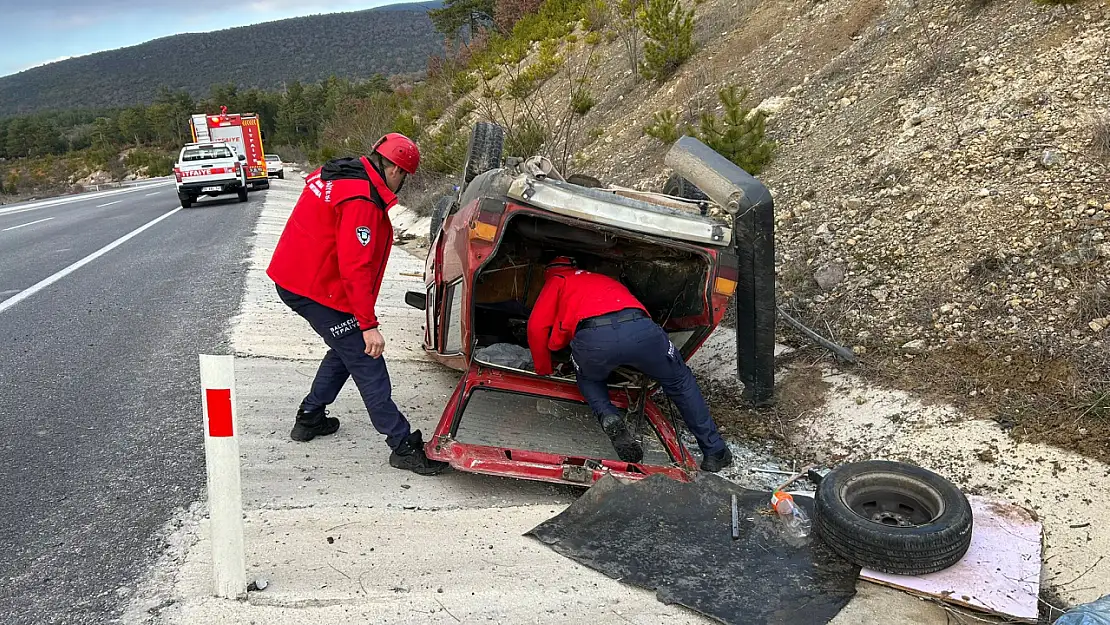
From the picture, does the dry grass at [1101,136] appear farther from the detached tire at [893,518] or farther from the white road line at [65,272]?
the white road line at [65,272]

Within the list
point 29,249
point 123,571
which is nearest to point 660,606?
point 123,571

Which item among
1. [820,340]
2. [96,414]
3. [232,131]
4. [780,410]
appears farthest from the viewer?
[232,131]

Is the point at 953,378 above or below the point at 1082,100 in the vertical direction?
below

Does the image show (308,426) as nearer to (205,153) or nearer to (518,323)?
(518,323)

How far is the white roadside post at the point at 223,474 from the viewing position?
256 cm

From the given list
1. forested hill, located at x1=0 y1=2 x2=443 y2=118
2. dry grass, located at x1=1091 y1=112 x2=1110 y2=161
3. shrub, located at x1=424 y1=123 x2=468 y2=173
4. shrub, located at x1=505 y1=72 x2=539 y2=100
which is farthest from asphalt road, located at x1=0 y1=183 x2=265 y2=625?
forested hill, located at x1=0 y1=2 x2=443 y2=118

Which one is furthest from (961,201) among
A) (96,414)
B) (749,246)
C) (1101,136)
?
(96,414)

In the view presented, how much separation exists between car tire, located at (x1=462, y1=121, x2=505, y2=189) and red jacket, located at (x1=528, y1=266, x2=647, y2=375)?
1626 mm

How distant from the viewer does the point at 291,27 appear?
127 metres

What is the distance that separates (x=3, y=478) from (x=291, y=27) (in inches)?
5518

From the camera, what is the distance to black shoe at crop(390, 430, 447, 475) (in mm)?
4082

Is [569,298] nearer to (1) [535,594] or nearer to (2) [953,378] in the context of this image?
(1) [535,594]

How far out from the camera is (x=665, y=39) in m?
13.7

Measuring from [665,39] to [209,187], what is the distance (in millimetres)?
12013
